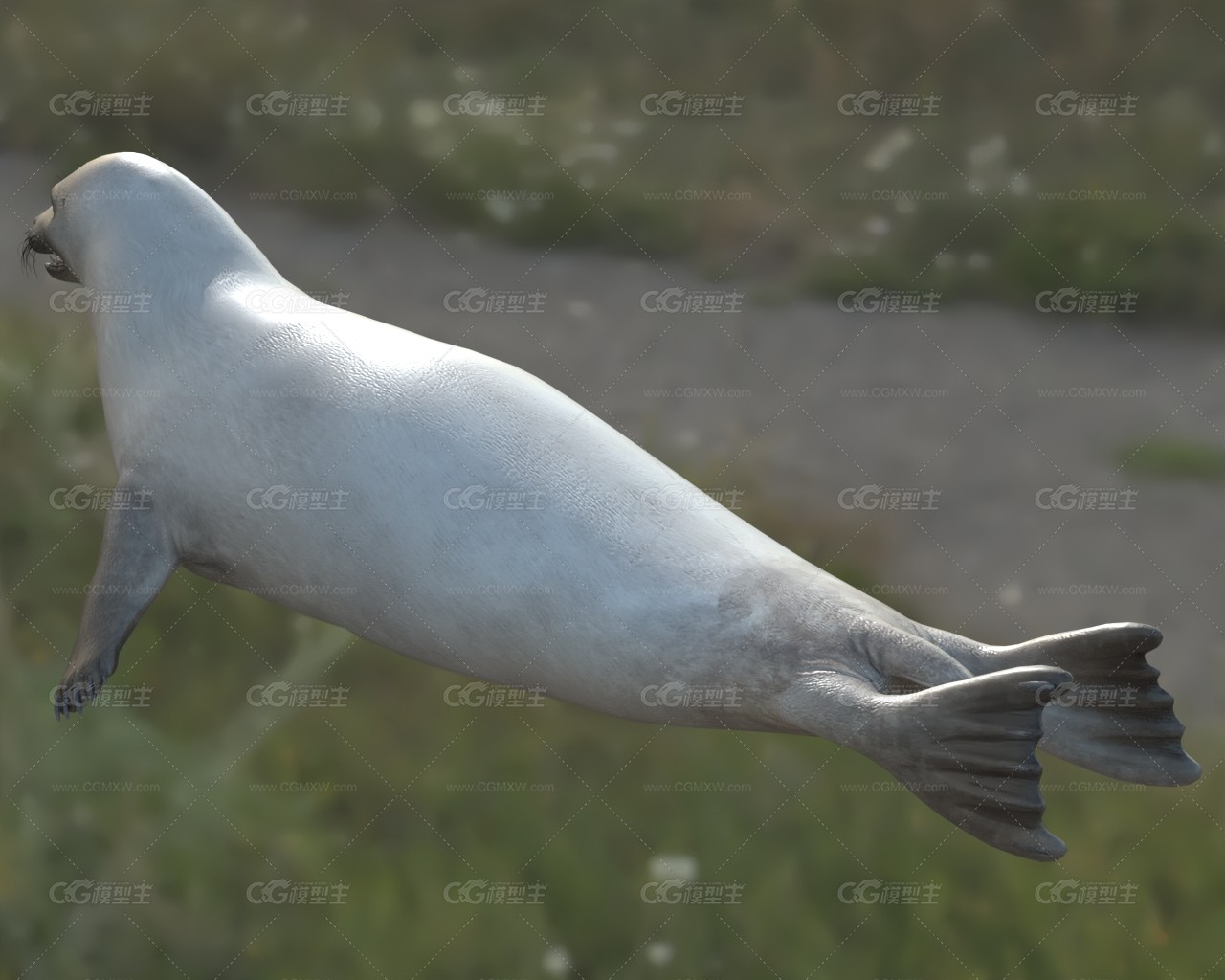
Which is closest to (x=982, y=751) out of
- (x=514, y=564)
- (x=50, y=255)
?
(x=514, y=564)

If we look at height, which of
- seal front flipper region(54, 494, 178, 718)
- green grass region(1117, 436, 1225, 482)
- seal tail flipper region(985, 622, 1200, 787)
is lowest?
green grass region(1117, 436, 1225, 482)

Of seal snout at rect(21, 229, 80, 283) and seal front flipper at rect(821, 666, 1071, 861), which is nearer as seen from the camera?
seal front flipper at rect(821, 666, 1071, 861)

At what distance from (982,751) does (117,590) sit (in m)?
2.72

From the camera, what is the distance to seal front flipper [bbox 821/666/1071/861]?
149 inches

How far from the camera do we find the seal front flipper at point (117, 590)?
15.7 feet

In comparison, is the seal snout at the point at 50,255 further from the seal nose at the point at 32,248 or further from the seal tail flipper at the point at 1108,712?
the seal tail flipper at the point at 1108,712

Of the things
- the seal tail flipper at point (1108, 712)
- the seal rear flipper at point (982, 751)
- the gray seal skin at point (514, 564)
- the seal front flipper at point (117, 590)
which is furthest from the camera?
the seal front flipper at point (117, 590)

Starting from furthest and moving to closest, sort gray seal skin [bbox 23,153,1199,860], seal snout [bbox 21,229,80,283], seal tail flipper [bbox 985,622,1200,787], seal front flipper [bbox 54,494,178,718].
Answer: seal snout [bbox 21,229,80,283]
seal front flipper [bbox 54,494,178,718]
seal tail flipper [bbox 985,622,1200,787]
gray seal skin [bbox 23,153,1199,860]

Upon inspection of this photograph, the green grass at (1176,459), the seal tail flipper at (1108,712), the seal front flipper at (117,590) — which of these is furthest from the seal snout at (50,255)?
the green grass at (1176,459)

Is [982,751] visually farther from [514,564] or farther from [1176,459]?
[1176,459]

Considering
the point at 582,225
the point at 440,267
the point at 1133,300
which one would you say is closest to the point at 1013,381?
the point at 1133,300

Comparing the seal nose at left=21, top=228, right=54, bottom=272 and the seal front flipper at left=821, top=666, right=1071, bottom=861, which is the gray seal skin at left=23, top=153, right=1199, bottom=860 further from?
the seal nose at left=21, top=228, right=54, bottom=272

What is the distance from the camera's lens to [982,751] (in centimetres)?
382

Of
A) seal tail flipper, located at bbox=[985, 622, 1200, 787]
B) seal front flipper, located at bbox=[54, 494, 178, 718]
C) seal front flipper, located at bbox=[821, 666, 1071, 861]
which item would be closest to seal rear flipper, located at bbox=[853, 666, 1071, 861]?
seal front flipper, located at bbox=[821, 666, 1071, 861]
